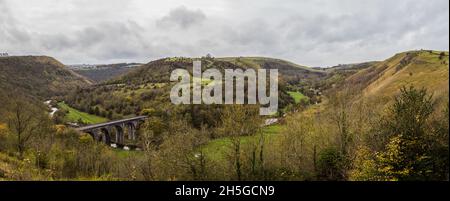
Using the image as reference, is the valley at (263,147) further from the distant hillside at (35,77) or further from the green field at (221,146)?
the distant hillside at (35,77)

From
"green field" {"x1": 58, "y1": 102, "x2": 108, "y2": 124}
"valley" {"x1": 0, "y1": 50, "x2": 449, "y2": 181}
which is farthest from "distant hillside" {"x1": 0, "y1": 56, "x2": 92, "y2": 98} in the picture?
"valley" {"x1": 0, "y1": 50, "x2": 449, "y2": 181}

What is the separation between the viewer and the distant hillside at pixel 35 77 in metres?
87.0

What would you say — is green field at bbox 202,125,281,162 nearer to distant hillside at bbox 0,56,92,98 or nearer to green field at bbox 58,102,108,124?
distant hillside at bbox 0,56,92,98

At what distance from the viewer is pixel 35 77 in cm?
11375

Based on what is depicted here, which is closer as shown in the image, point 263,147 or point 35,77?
point 263,147

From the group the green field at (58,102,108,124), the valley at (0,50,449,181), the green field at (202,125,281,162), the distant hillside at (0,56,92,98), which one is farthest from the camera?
the green field at (58,102,108,124)

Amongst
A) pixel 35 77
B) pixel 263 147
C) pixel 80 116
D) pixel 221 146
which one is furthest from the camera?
pixel 35 77

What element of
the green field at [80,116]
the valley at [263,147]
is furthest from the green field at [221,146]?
the green field at [80,116]

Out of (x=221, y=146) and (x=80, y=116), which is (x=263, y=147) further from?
(x=80, y=116)

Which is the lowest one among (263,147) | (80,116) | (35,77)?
(80,116)

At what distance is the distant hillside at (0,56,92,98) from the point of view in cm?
8700

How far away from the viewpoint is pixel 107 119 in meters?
108

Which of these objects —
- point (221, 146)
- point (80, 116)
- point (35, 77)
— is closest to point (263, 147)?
point (221, 146)
